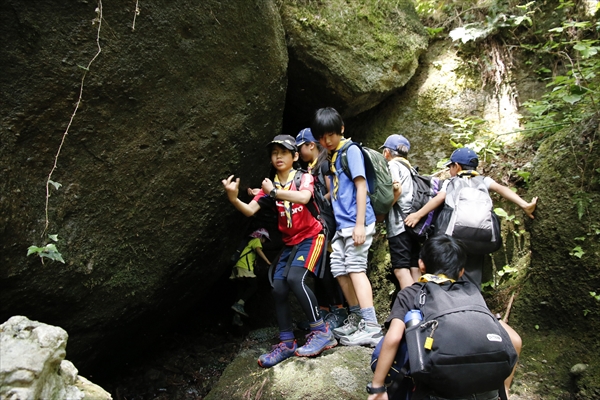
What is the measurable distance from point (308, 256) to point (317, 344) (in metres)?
0.77

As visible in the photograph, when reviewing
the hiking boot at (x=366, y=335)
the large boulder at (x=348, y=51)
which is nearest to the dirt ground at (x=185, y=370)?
the hiking boot at (x=366, y=335)

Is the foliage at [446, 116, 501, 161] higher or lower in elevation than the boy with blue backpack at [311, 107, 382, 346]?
higher

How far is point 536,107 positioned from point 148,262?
4692 millimetres

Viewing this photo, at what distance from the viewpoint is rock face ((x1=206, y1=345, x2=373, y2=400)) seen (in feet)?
11.0

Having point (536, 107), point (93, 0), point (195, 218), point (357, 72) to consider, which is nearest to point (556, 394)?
point (536, 107)

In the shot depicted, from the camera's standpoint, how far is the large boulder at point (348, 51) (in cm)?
518

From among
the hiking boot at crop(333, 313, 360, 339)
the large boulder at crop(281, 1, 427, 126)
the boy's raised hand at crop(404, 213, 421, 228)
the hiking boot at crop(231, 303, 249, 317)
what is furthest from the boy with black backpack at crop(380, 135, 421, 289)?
the hiking boot at crop(231, 303, 249, 317)

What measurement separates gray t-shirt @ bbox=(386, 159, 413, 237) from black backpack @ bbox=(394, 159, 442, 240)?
2 cm

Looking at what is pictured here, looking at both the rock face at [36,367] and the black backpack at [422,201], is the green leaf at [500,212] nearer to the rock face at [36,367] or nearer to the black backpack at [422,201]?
the black backpack at [422,201]

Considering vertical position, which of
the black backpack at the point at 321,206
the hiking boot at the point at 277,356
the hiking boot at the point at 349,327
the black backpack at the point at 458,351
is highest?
the black backpack at the point at 321,206

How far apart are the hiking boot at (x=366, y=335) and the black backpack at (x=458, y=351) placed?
4.38 ft

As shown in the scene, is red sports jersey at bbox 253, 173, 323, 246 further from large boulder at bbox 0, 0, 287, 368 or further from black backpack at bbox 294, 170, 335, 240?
large boulder at bbox 0, 0, 287, 368

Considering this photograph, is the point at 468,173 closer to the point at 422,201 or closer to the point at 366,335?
the point at 422,201

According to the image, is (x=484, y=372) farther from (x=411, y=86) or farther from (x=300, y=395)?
(x=411, y=86)
